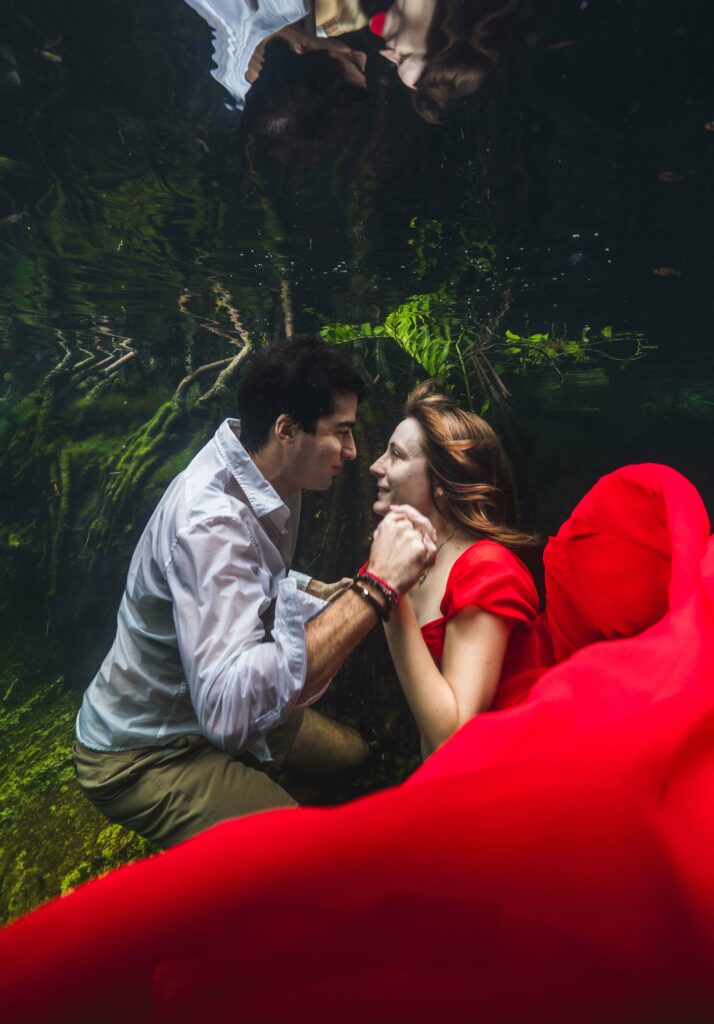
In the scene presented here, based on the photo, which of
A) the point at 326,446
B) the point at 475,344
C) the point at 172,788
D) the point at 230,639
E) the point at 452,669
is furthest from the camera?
the point at 475,344

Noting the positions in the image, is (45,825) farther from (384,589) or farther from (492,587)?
(492,587)

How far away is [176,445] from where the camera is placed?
7285 mm

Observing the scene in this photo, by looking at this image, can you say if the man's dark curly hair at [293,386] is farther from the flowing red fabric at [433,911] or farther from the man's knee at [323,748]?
the flowing red fabric at [433,911]

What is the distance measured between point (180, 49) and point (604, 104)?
2.58 metres

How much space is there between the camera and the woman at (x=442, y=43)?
2650 millimetres

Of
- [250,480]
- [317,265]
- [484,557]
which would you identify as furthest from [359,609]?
[317,265]

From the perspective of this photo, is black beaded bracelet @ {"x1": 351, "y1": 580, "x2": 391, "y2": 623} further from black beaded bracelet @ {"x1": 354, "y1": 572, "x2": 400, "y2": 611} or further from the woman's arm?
the woman's arm

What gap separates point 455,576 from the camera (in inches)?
98.6

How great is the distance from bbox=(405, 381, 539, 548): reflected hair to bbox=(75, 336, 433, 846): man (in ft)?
1.48

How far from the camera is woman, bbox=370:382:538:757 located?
2.25 meters

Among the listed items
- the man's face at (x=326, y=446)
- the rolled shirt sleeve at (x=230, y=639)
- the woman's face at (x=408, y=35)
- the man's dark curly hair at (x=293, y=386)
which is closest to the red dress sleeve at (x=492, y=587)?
the rolled shirt sleeve at (x=230, y=639)

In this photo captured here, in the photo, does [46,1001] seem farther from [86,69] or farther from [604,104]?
[604,104]

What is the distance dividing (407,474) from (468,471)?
0.32 meters

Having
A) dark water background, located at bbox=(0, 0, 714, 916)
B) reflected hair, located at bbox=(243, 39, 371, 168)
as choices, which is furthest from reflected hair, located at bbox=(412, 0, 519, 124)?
reflected hair, located at bbox=(243, 39, 371, 168)
